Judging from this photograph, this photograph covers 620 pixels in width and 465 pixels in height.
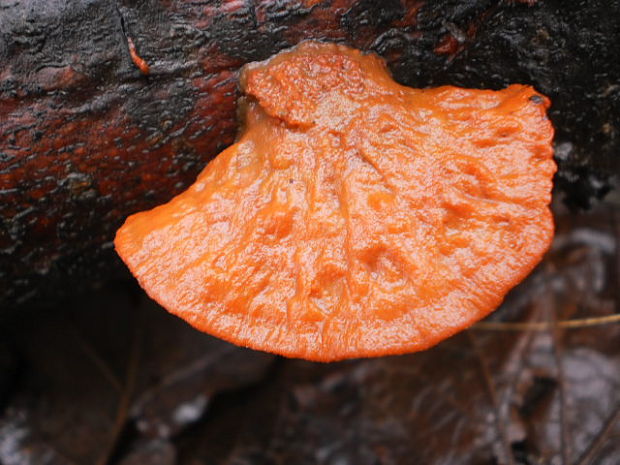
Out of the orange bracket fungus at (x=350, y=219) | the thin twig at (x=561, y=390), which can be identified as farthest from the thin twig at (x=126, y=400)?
the thin twig at (x=561, y=390)

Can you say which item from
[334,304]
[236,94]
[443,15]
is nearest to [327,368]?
[334,304]

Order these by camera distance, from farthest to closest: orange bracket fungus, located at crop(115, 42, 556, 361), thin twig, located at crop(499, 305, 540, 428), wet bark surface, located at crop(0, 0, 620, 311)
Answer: thin twig, located at crop(499, 305, 540, 428) < wet bark surface, located at crop(0, 0, 620, 311) < orange bracket fungus, located at crop(115, 42, 556, 361)

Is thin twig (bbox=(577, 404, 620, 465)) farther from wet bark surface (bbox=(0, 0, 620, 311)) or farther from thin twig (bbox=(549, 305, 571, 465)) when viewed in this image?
wet bark surface (bbox=(0, 0, 620, 311))

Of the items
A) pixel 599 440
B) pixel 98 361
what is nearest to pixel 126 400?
pixel 98 361

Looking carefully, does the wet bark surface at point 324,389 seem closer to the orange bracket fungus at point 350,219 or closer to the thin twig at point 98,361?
the thin twig at point 98,361

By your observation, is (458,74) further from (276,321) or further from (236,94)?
(276,321)

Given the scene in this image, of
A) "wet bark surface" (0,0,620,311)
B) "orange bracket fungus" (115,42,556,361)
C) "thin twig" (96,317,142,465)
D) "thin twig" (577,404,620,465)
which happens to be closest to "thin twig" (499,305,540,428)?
"thin twig" (577,404,620,465)
